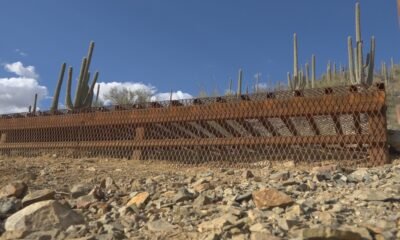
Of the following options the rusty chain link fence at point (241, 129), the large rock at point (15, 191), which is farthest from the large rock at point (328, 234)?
the large rock at point (15, 191)

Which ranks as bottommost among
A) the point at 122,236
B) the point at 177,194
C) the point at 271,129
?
the point at 122,236

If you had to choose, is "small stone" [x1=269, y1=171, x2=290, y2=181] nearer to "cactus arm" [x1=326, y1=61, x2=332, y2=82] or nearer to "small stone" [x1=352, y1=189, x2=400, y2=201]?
"small stone" [x1=352, y1=189, x2=400, y2=201]

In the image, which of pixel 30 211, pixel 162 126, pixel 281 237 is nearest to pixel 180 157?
pixel 162 126

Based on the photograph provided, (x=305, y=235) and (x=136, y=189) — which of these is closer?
(x=305, y=235)

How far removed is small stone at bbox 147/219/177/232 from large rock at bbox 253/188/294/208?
0.85m

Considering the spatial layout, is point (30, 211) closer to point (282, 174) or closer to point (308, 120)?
point (282, 174)

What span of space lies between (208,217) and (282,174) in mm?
1574

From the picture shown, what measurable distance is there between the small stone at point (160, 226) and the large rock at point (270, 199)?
0.85 m

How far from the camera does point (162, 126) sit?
8.05 meters

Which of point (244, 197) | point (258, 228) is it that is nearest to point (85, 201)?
point (244, 197)

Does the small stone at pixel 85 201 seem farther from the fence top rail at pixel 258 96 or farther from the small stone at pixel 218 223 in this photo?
the fence top rail at pixel 258 96

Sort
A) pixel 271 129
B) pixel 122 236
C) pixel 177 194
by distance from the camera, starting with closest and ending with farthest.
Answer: pixel 122 236 → pixel 177 194 → pixel 271 129

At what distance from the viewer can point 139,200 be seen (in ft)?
15.2

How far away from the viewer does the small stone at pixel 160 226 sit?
151 inches
